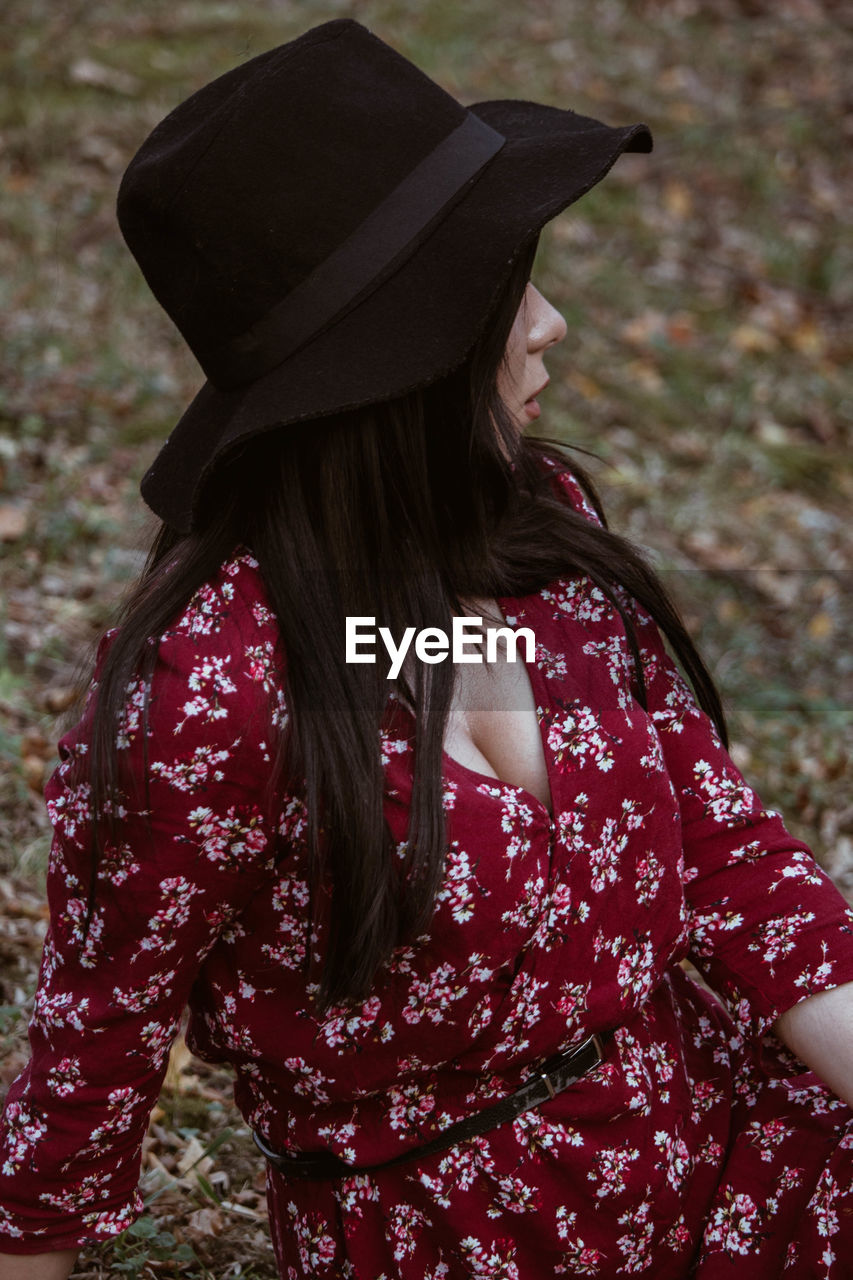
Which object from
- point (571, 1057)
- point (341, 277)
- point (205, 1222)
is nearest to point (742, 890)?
point (571, 1057)

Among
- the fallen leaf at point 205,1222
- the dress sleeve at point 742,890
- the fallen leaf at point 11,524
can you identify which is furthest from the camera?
the fallen leaf at point 11,524

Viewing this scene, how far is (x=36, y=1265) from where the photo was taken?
4.77 ft

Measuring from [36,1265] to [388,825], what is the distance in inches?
24.5

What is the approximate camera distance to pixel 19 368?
435cm

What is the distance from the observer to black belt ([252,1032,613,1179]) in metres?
1.49

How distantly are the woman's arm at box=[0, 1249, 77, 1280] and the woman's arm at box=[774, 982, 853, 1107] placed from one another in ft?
2.80

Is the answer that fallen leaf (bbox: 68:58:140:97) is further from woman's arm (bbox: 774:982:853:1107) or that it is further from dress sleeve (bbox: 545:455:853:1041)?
woman's arm (bbox: 774:982:853:1107)

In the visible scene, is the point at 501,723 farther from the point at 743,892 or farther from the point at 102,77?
the point at 102,77

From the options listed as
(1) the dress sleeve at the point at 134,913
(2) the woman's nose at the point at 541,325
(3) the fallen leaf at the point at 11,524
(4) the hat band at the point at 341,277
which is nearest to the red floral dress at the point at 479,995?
(1) the dress sleeve at the point at 134,913

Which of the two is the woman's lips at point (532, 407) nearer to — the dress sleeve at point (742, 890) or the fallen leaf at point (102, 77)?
the dress sleeve at point (742, 890)

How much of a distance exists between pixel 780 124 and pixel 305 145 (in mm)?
6216

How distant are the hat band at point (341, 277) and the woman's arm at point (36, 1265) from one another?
3.14 feet

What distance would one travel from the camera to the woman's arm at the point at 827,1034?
153 cm

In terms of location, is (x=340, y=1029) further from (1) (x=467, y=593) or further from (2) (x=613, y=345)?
(2) (x=613, y=345)
